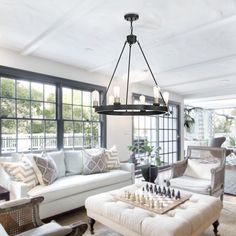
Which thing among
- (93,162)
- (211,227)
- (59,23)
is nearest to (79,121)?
(93,162)

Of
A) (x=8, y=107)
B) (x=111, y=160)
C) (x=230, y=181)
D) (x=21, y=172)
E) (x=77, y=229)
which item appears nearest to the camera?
(x=77, y=229)

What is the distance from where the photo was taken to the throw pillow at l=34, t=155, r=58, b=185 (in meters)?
3.23

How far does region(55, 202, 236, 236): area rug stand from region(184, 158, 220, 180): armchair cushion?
0.59 meters

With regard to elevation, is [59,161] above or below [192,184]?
above

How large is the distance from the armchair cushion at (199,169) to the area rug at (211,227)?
59 centimetres

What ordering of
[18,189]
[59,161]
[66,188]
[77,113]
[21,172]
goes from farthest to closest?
[77,113] → [59,161] → [66,188] → [21,172] → [18,189]

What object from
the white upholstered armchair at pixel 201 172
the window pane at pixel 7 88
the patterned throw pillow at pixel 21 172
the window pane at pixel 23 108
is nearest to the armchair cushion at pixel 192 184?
the white upholstered armchair at pixel 201 172

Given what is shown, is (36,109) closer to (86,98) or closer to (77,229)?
(86,98)

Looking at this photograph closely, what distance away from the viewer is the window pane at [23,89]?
3.87 m

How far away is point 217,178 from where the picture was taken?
11.5 ft

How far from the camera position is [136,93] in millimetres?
6055

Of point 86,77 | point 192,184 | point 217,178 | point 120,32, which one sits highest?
point 120,32

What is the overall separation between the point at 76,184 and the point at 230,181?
13.1ft

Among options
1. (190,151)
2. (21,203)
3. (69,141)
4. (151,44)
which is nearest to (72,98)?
(69,141)
